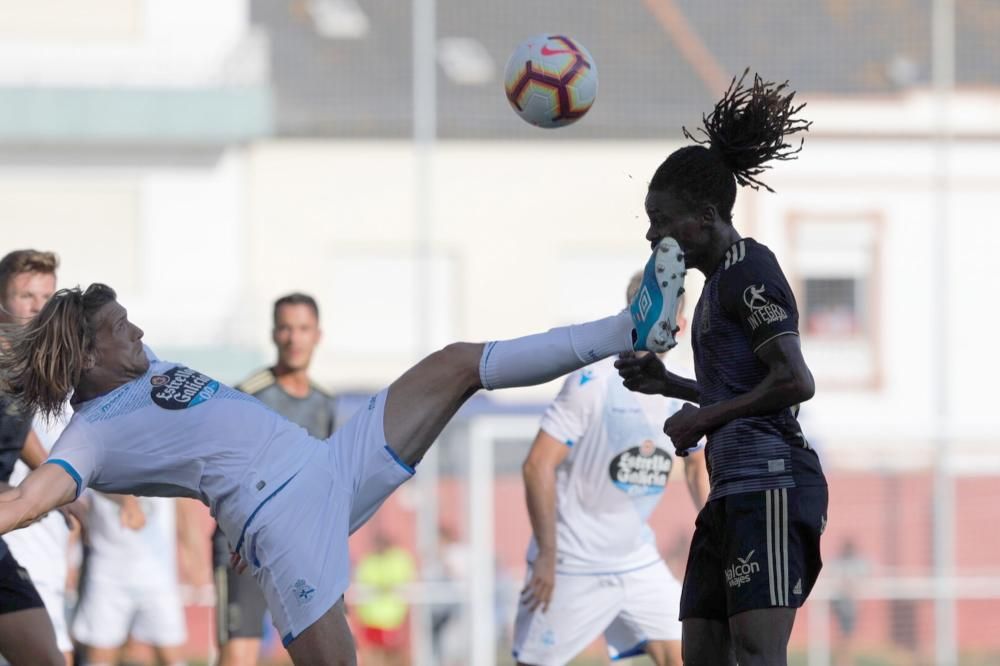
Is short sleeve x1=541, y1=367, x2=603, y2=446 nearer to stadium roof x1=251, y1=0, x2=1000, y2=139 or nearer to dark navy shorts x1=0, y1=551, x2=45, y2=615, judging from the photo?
dark navy shorts x1=0, y1=551, x2=45, y2=615

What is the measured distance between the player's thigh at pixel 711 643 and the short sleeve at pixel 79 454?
80.0 inches

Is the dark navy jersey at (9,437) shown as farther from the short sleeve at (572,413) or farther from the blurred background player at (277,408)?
the short sleeve at (572,413)

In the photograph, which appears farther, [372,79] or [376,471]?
[372,79]

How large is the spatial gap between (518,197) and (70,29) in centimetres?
689

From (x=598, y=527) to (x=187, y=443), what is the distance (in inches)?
106

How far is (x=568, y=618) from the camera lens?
25.0 feet

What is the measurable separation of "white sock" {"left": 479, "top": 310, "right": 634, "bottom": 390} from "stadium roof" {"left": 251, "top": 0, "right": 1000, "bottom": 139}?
17.8 metres

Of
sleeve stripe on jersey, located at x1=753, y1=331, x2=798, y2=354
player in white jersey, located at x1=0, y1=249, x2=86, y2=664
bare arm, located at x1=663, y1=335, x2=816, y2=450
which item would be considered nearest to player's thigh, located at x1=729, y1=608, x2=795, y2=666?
bare arm, located at x1=663, y1=335, x2=816, y2=450

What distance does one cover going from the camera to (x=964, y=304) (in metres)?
23.6

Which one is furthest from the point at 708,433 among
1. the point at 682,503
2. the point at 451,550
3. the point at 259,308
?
the point at 259,308

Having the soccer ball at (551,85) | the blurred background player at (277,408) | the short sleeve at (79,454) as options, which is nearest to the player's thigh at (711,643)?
the short sleeve at (79,454)

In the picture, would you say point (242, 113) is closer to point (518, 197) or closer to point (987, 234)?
point (518, 197)

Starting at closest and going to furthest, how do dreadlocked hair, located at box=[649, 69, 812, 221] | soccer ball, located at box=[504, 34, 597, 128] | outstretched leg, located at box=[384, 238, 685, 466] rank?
outstretched leg, located at box=[384, 238, 685, 466], dreadlocked hair, located at box=[649, 69, 812, 221], soccer ball, located at box=[504, 34, 597, 128]

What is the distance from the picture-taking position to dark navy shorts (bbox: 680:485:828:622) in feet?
17.0
